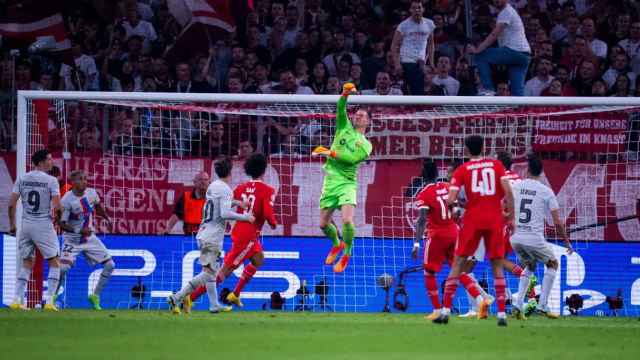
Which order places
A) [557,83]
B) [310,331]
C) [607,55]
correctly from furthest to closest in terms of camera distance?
[607,55] < [557,83] < [310,331]

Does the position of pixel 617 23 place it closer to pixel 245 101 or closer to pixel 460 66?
pixel 460 66

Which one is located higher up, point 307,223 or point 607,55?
point 607,55

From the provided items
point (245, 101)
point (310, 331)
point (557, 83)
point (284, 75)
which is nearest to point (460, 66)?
point (557, 83)

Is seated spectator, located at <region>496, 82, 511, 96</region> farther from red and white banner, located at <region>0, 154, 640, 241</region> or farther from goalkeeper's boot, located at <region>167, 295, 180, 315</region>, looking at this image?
goalkeeper's boot, located at <region>167, 295, 180, 315</region>

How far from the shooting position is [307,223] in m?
19.0

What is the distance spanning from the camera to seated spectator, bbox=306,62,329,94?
68.2 ft

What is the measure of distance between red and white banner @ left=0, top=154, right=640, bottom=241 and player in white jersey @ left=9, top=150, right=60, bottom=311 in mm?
2149

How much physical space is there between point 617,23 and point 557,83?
2.81 m

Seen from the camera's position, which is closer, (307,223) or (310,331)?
(310,331)

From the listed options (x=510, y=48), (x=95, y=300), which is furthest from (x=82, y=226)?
(x=510, y=48)

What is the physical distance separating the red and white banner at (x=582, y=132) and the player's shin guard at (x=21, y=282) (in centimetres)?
778

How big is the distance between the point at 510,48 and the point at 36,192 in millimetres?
8333

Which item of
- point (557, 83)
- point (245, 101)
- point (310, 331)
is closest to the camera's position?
point (310, 331)

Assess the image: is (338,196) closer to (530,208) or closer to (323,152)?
(323,152)
